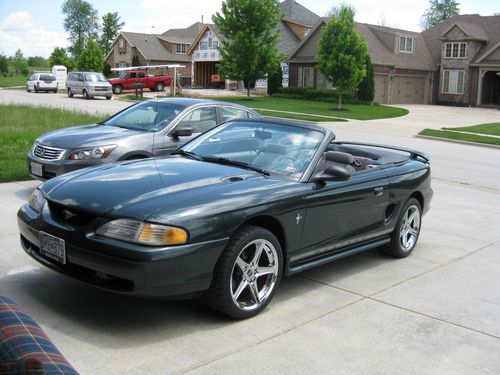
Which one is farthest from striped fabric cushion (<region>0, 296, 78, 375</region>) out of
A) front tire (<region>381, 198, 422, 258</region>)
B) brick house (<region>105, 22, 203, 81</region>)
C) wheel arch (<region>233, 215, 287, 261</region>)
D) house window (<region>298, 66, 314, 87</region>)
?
brick house (<region>105, 22, 203, 81</region>)

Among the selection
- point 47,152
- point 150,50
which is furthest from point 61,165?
point 150,50

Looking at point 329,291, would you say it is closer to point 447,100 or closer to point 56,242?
point 56,242

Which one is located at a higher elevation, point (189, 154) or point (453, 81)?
point (453, 81)

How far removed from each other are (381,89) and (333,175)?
148 ft

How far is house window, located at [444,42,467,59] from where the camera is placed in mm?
50281

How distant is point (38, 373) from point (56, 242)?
9.97 feet

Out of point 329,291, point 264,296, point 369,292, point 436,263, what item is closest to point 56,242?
point 264,296

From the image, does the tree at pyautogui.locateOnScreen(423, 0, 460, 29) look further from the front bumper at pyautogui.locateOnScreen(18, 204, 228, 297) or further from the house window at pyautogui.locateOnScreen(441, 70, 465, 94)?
the front bumper at pyautogui.locateOnScreen(18, 204, 228, 297)

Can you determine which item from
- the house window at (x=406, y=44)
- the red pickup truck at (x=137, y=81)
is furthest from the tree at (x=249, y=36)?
the house window at (x=406, y=44)

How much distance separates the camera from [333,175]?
5.14 m

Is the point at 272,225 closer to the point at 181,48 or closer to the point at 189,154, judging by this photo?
the point at 189,154

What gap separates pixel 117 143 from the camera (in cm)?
820

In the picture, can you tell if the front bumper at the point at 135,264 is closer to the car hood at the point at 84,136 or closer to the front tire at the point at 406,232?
the front tire at the point at 406,232

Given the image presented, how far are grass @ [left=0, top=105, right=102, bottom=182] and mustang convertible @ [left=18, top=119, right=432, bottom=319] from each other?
517 cm
